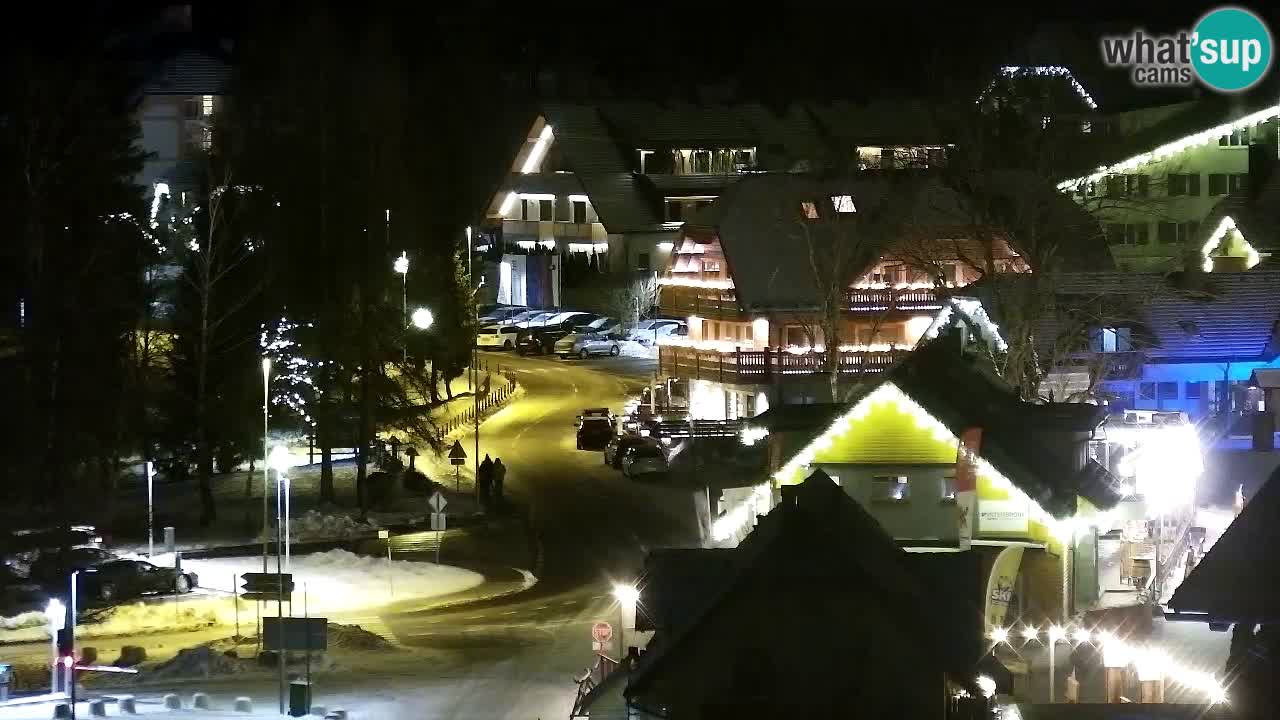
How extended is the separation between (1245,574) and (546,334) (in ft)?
236

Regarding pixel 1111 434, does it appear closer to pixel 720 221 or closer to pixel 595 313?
pixel 720 221

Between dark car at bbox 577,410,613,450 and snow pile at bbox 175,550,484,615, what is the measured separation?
18397 mm

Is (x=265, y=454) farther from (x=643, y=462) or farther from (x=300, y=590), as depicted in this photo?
(x=643, y=462)

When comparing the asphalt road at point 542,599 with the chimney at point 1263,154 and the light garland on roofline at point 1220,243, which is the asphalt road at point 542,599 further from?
the chimney at point 1263,154

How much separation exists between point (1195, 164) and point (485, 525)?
36.4 meters

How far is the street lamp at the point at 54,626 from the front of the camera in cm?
3072

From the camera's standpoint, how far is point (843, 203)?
70125 millimetres

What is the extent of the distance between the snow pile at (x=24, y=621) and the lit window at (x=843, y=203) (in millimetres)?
37311

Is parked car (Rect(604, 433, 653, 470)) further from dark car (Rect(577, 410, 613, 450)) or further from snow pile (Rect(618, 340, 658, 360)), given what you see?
snow pile (Rect(618, 340, 658, 360))

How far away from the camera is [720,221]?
7031cm

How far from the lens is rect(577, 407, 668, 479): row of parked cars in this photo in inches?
2290

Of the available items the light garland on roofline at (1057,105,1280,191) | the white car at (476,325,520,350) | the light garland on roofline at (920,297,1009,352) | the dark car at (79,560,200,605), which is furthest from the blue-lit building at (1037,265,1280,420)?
the white car at (476,325,520,350)

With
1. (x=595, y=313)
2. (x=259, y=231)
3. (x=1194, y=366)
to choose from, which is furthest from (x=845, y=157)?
(x=259, y=231)

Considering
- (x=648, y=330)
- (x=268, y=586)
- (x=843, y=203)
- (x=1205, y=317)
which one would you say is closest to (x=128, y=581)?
(x=268, y=586)
